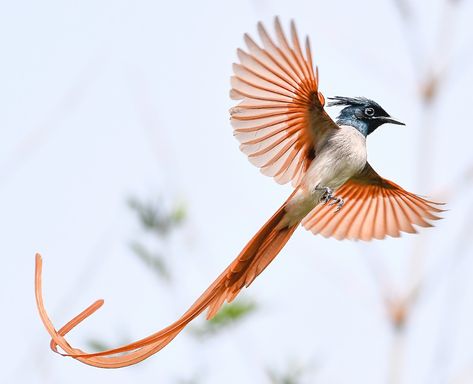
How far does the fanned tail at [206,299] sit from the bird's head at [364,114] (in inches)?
25.5

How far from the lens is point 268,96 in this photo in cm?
359

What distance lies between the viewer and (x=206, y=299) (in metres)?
3.22

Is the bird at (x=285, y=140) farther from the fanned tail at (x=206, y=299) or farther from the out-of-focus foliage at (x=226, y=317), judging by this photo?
the out-of-focus foliage at (x=226, y=317)

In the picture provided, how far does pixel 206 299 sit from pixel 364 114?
1.33 meters

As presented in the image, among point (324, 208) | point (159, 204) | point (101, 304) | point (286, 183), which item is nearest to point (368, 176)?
point (324, 208)

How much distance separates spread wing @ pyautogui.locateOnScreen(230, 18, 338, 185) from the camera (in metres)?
3.31

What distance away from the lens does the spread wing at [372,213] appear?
4.48 meters

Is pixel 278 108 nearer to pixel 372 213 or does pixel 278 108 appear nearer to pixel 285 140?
pixel 285 140

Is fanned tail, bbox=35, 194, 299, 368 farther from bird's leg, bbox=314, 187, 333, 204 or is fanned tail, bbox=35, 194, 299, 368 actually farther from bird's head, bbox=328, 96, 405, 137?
bird's head, bbox=328, 96, 405, 137

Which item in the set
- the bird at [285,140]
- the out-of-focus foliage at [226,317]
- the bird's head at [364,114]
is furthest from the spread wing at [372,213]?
the out-of-focus foliage at [226,317]

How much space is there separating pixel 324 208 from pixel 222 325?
2067 mm

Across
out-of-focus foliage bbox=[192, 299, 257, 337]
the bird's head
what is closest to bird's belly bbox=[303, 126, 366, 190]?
the bird's head

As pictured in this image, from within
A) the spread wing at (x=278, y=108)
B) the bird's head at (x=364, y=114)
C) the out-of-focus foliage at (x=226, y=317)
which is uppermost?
the spread wing at (x=278, y=108)

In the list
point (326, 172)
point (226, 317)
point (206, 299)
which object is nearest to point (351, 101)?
point (326, 172)
